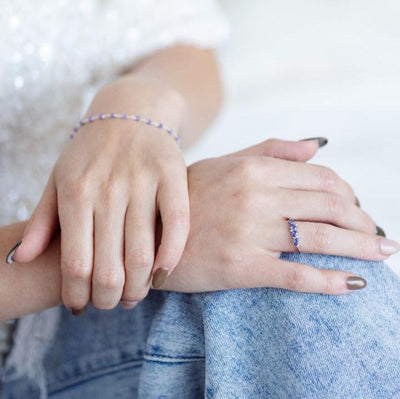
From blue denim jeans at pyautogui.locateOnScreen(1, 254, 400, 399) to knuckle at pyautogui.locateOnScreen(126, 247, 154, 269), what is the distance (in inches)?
3.0

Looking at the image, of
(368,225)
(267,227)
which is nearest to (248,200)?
(267,227)

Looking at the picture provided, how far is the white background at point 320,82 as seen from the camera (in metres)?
1.04

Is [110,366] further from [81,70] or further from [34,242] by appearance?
[81,70]

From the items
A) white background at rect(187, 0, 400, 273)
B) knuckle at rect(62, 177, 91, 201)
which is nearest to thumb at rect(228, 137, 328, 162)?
knuckle at rect(62, 177, 91, 201)

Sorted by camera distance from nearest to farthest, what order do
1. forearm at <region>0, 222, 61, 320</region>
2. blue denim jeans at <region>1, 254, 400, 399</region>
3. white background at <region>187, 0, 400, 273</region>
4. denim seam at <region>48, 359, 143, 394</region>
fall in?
blue denim jeans at <region>1, 254, 400, 399</region>
forearm at <region>0, 222, 61, 320</region>
denim seam at <region>48, 359, 143, 394</region>
white background at <region>187, 0, 400, 273</region>

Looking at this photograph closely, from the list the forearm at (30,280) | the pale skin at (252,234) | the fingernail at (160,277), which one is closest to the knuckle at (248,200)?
the pale skin at (252,234)

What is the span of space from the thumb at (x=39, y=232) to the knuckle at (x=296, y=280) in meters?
0.25

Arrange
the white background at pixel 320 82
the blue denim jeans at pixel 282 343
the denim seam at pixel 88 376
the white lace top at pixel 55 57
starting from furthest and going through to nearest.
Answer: the white background at pixel 320 82 → the white lace top at pixel 55 57 → the denim seam at pixel 88 376 → the blue denim jeans at pixel 282 343

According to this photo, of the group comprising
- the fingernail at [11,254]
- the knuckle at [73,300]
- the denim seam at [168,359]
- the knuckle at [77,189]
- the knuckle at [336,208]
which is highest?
the knuckle at [77,189]

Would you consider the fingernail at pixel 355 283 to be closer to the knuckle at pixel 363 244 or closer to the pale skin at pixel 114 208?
the knuckle at pixel 363 244

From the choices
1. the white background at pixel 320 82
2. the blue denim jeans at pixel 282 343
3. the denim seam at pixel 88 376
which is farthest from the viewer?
the white background at pixel 320 82

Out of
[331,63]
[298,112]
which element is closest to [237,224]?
[298,112]

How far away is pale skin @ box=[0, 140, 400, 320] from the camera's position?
0.52 metres

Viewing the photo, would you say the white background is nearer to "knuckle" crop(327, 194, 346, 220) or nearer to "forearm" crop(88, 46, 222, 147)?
"forearm" crop(88, 46, 222, 147)
